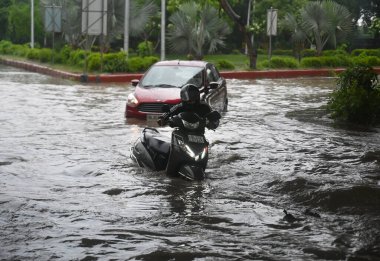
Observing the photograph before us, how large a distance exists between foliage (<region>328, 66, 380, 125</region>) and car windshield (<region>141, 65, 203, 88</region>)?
3093mm

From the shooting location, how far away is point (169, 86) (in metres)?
15.4

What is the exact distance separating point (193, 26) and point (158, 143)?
25931 mm

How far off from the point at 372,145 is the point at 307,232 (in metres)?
5.75

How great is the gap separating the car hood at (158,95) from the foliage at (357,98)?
3.52 meters

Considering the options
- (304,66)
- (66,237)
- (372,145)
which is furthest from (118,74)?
(66,237)

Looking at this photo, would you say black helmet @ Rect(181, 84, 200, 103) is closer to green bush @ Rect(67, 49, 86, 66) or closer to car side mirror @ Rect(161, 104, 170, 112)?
car side mirror @ Rect(161, 104, 170, 112)

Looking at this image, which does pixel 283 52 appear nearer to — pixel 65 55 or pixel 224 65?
pixel 224 65

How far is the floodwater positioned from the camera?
248 inches

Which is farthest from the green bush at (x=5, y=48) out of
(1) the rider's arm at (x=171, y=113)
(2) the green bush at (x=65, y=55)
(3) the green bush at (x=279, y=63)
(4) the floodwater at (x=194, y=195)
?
(1) the rider's arm at (x=171, y=113)

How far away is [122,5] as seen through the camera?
35719 mm

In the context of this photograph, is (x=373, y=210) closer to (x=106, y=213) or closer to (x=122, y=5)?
(x=106, y=213)

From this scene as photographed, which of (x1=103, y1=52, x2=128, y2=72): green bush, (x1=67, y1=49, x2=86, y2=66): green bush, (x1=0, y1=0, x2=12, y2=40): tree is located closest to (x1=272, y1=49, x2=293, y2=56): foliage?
(x1=0, y1=0, x2=12, y2=40): tree

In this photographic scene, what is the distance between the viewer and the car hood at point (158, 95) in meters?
14.6

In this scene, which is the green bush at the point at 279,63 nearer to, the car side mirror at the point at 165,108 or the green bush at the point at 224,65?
the green bush at the point at 224,65
